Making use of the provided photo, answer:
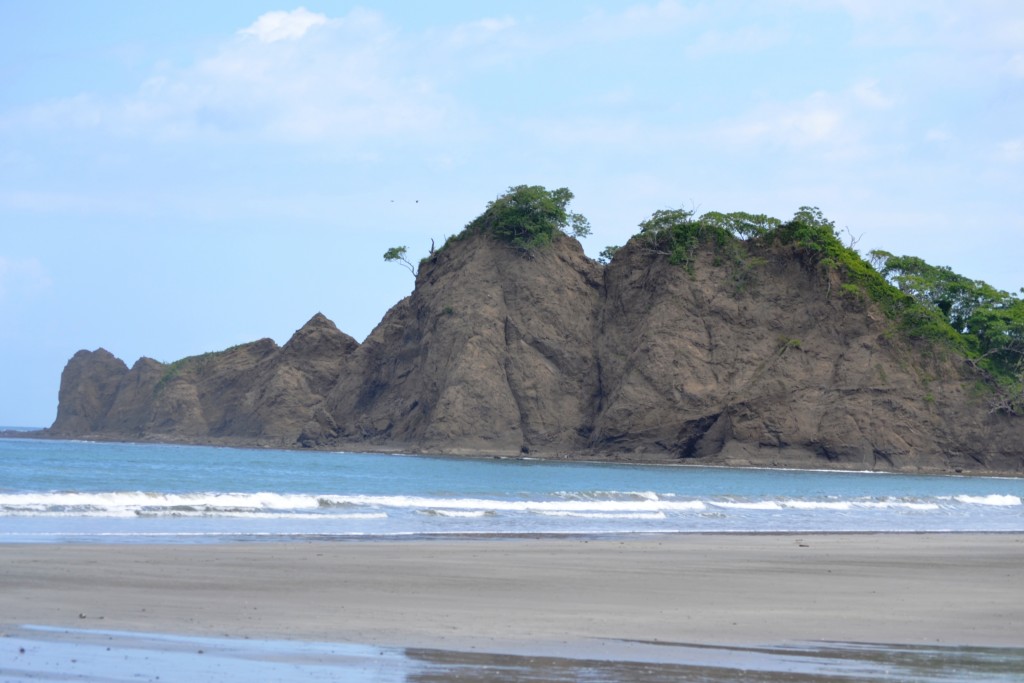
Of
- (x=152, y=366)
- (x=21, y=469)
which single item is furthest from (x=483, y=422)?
(x=152, y=366)

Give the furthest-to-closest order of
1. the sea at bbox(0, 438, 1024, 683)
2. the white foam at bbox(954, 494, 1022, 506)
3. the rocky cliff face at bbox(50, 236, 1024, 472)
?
the rocky cliff face at bbox(50, 236, 1024, 472) < the white foam at bbox(954, 494, 1022, 506) < the sea at bbox(0, 438, 1024, 683)

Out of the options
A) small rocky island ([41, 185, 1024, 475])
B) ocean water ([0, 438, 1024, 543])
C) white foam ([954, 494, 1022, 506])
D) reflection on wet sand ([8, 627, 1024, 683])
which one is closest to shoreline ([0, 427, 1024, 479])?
small rocky island ([41, 185, 1024, 475])

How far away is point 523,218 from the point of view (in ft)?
265

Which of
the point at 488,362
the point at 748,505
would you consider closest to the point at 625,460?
the point at 488,362

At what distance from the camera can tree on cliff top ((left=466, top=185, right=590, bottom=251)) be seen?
265 feet

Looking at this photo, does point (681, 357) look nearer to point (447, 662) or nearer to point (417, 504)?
point (417, 504)

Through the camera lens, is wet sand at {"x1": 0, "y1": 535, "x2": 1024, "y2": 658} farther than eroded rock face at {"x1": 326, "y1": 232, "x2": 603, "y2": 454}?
No

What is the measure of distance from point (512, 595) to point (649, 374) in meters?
63.5

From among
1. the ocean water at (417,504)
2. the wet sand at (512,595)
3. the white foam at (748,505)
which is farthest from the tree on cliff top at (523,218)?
the wet sand at (512,595)

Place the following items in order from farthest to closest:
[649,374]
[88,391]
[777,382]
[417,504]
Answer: [88,391] < [649,374] < [777,382] < [417,504]

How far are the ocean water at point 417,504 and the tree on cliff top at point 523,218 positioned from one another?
33.3 metres

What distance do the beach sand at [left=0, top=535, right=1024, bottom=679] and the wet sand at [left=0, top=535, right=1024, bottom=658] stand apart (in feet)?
0.10

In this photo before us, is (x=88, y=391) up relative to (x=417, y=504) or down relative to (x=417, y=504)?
up

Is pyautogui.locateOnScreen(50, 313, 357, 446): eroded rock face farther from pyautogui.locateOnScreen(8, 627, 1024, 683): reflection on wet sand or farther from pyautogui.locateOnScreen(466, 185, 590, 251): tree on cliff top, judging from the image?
pyautogui.locateOnScreen(8, 627, 1024, 683): reflection on wet sand
